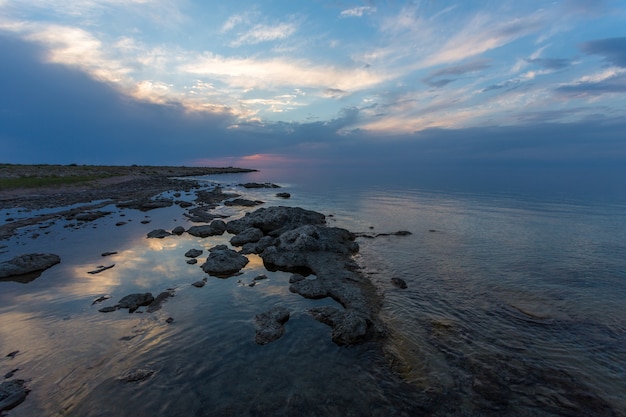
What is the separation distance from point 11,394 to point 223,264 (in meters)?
11.7

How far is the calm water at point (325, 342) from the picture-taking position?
29.5ft

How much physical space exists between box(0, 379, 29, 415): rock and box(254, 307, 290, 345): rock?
730 centimetres

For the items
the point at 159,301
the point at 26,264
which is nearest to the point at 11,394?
the point at 159,301

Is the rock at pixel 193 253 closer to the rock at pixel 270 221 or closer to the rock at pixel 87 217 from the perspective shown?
the rock at pixel 270 221

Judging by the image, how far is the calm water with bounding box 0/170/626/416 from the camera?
8.98 m

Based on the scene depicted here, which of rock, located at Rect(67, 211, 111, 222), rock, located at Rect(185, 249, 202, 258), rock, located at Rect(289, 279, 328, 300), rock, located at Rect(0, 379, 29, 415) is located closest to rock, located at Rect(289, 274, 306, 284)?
rock, located at Rect(289, 279, 328, 300)

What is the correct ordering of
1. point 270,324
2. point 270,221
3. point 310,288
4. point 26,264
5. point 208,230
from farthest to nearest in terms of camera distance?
point 270,221 < point 208,230 < point 26,264 < point 310,288 < point 270,324

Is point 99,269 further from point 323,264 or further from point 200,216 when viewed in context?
point 200,216

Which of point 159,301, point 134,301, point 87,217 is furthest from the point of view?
point 87,217

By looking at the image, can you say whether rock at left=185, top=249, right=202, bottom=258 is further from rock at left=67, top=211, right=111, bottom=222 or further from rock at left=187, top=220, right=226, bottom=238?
rock at left=67, top=211, right=111, bottom=222

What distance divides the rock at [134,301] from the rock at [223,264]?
4430 millimetres

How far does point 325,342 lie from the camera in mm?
11969

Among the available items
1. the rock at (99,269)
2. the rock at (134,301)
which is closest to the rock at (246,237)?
the rock at (99,269)

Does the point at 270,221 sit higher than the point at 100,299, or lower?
higher
